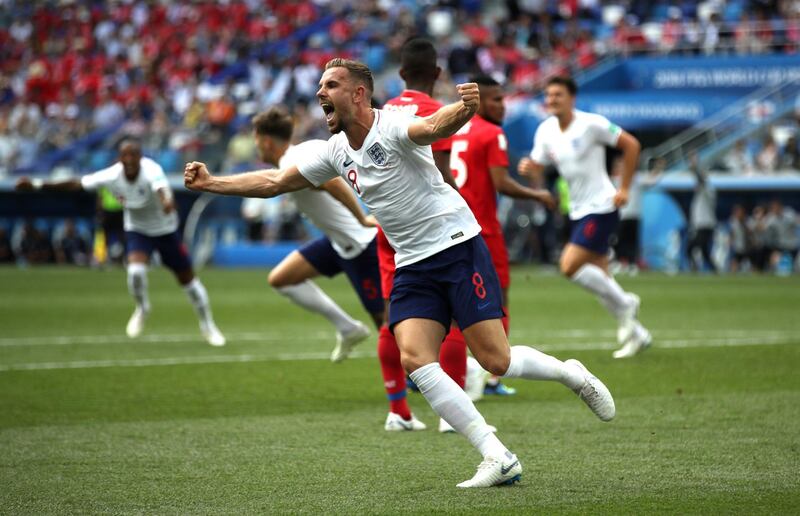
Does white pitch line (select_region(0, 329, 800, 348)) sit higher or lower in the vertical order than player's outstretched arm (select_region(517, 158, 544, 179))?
lower

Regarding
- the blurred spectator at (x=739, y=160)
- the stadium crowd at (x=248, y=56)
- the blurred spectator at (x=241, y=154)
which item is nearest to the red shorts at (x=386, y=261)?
the stadium crowd at (x=248, y=56)

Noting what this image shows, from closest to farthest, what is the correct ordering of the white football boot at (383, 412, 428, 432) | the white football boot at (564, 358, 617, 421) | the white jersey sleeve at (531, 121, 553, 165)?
the white football boot at (564, 358, 617, 421) < the white football boot at (383, 412, 428, 432) < the white jersey sleeve at (531, 121, 553, 165)

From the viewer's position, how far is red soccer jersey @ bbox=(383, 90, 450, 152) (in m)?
7.85

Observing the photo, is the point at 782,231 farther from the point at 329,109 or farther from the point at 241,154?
the point at 329,109

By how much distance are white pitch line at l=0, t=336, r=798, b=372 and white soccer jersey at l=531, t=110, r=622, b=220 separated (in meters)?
1.65

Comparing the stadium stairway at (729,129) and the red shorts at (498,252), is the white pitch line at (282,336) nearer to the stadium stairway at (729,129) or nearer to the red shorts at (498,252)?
the red shorts at (498,252)

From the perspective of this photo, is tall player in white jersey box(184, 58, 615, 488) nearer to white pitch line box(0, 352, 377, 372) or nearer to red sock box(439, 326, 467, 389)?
red sock box(439, 326, 467, 389)

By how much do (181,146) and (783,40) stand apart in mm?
16406

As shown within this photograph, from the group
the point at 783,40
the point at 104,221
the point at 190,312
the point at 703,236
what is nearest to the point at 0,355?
the point at 190,312

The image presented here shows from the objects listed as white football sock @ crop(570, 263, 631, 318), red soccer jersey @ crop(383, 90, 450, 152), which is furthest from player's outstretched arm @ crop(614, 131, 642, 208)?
red soccer jersey @ crop(383, 90, 450, 152)

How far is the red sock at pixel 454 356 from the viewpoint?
26.2ft

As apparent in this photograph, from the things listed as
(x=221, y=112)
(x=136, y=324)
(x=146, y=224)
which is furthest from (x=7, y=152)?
(x=146, y=224)

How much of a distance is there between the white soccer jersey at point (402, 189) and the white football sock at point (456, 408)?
2.05ft

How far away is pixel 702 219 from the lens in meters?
26.7
